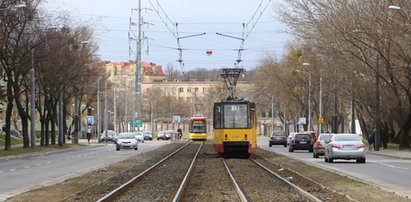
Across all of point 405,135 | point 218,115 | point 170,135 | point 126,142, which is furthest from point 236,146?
point 170,135

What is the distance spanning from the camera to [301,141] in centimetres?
5669

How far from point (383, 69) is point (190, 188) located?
38.1 meters

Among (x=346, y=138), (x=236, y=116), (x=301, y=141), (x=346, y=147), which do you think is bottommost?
(x=346, y=147)

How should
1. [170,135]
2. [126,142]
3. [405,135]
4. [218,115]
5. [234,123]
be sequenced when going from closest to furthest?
[234,123], [218,115], [405,135], [126,142], [170,135]

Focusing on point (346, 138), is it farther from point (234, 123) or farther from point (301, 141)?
point (301, 141)

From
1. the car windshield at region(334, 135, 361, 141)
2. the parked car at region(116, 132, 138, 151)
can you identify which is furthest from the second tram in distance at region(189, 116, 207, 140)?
the car windshield at region(334, 135, 361, 141)

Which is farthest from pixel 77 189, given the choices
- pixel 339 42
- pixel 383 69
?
pixel 383 69

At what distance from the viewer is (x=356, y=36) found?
51.6 m

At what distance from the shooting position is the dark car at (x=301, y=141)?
186ft

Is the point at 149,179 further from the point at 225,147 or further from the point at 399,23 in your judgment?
the point at 399,23

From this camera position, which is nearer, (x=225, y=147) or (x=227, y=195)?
(x=227, y=195)

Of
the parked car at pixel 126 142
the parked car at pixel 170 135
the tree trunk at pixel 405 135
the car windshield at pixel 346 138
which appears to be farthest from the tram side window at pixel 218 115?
the parked car at pixel 170 135

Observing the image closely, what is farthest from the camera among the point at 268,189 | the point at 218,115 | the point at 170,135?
the point at 170,135

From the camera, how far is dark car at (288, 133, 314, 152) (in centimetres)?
5666
